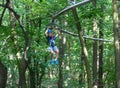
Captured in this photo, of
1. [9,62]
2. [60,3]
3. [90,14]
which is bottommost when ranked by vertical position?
[9,62]

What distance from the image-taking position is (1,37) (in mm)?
11648

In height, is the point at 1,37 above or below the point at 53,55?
above

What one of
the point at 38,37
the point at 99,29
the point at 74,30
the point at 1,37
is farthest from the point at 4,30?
the point at 99,29

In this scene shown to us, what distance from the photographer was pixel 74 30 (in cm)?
1358

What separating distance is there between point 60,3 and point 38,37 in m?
2.06

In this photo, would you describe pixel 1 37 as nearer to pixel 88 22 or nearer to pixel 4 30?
pixel 4 30

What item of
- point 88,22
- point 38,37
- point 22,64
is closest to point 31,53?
→ point 38,37

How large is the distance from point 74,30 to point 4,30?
12.4 ft

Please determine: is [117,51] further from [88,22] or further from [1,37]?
[88,22]

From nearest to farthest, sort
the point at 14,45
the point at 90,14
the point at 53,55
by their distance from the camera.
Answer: the point at 90,14, the point at 53,55, the point at 14,45

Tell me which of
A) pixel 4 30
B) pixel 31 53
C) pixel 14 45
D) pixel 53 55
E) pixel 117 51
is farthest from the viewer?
pixel 31 53

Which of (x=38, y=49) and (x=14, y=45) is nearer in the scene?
(x=14, y=45)

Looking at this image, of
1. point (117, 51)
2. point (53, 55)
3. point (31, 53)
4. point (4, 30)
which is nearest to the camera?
point (117, 51)

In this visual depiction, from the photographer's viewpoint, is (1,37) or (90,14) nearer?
(90,14)
